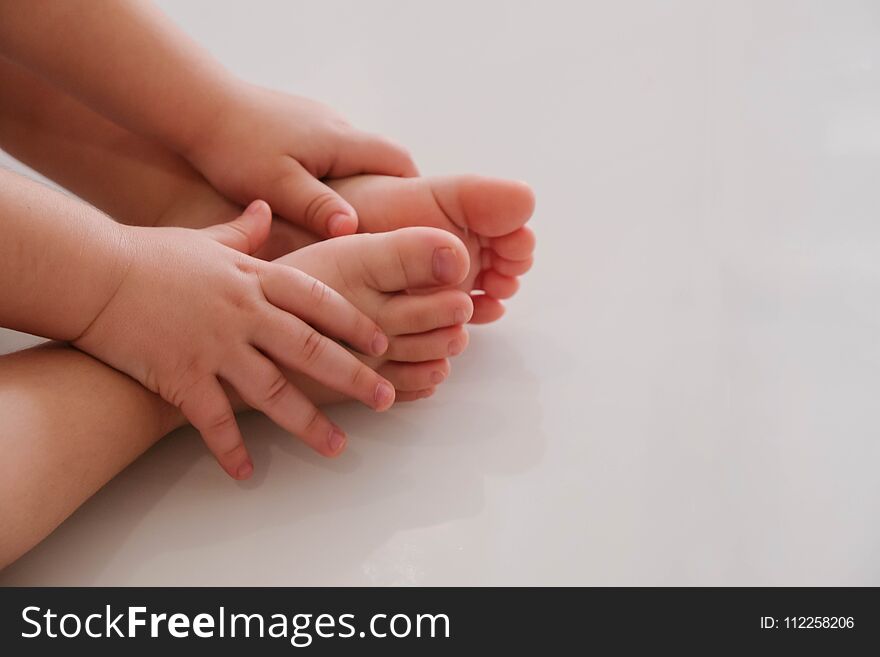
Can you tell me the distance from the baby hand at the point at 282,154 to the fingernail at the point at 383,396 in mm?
168

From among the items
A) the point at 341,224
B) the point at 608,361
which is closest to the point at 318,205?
the point at 341,224

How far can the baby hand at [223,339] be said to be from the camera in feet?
2.15

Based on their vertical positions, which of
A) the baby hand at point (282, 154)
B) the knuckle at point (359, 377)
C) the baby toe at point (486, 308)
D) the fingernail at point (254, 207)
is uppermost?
the baby hand at point (282, 154)

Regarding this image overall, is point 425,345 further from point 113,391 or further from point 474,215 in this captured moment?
point 113,391

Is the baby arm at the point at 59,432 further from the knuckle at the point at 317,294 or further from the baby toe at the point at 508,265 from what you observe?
the baby toe at the point at 508,265

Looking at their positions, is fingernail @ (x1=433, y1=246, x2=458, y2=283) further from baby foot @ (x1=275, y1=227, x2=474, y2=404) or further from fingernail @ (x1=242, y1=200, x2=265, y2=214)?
fingernail @ (x1=242, y1=200, x2=265, y2=214)

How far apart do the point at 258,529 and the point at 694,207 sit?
0.53 metres

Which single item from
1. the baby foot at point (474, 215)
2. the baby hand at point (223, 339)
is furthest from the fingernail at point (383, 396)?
the baby foot at point (474, 215)

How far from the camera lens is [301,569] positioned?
58cm

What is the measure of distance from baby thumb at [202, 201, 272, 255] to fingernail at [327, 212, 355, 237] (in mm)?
50

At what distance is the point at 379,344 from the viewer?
69cm

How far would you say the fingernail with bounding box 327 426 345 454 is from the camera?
26.0 inches

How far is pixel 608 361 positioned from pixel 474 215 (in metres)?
0.15

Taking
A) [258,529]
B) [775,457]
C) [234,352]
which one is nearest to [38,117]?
[234,352]
